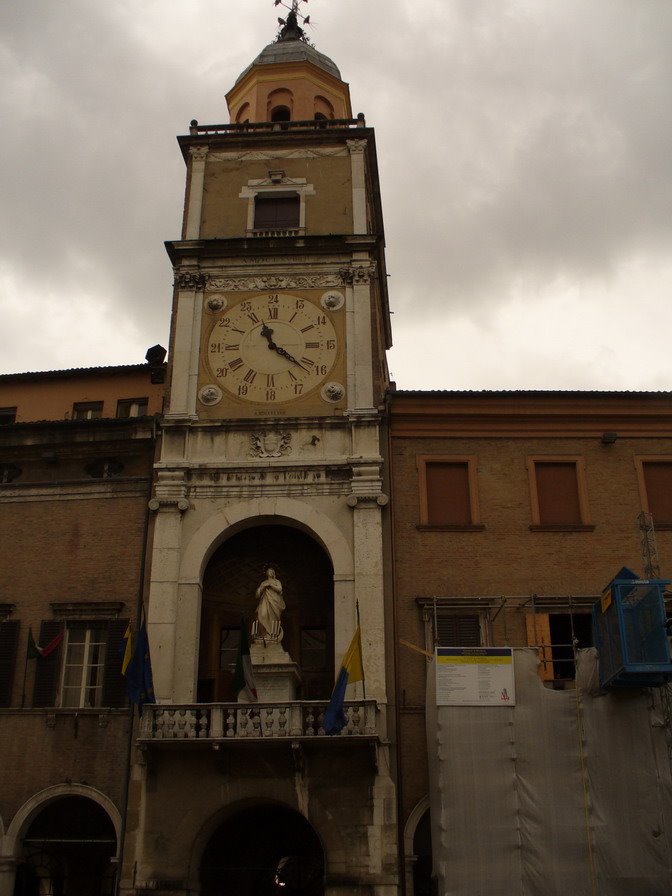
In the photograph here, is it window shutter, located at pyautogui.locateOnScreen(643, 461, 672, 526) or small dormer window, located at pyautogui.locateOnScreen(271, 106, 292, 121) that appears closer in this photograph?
window shutter, located at pyautogui.locateOnScreen(643, 461, 672, 526)

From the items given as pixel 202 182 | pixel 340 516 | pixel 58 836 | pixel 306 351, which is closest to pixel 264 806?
pixel 58 836

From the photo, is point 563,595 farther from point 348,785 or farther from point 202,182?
point 202,182

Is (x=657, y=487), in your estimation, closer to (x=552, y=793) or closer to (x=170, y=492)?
(x=552, y=793)

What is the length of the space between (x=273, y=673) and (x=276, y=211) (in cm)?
1444

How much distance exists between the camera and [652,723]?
2127cm

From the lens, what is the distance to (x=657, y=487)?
2505 centimetres

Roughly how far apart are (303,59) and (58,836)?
26439mm

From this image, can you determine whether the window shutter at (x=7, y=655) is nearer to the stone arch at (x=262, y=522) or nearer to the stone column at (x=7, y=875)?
the stone column at (x=7, y=875)

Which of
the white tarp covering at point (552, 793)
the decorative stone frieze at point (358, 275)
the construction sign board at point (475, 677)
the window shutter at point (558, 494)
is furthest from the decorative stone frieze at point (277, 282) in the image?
the white tarp covering at point (552, 793)

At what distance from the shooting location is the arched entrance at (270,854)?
23.8 metres

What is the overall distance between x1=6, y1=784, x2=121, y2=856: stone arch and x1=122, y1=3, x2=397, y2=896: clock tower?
0.76m

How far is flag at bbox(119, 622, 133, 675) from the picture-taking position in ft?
73.5

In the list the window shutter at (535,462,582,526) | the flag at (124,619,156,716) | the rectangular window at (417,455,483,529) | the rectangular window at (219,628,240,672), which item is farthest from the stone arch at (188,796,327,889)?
the window shutter at (535,462,582,526)

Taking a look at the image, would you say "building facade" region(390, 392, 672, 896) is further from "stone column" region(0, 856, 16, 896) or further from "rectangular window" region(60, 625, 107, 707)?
"stone column" region(0, 856, 16, 896)
